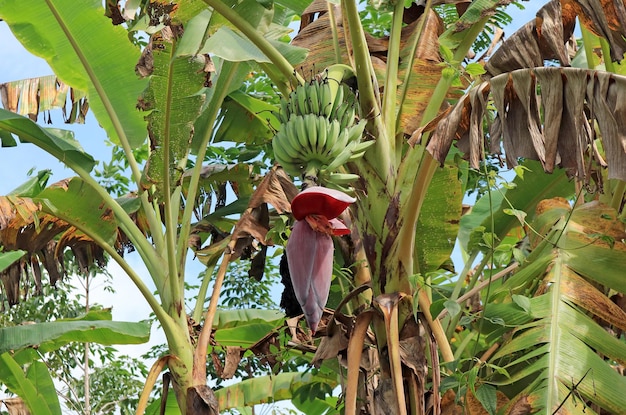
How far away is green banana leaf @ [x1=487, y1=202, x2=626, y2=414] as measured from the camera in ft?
5.70

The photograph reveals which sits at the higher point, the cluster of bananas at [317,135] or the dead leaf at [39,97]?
the dead leaf at [39,97]

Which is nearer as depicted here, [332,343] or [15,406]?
[332,343]

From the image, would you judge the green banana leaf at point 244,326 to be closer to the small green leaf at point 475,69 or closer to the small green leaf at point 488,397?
the small green leaf at point 488,397

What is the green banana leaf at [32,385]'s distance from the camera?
297cm

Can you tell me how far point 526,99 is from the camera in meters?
1.65

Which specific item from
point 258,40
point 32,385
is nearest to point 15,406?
point 32,385

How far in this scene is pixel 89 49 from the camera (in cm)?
260

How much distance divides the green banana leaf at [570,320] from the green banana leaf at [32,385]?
6.16 feet

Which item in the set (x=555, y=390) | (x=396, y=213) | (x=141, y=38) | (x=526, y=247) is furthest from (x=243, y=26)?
(x=141, y=38)

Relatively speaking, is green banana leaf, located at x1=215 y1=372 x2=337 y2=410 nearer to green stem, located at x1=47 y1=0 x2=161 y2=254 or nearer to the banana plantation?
the banana plantation

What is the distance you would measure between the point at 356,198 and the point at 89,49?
1.33 metres

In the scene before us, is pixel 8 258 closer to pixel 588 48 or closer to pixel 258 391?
pixel 258 391

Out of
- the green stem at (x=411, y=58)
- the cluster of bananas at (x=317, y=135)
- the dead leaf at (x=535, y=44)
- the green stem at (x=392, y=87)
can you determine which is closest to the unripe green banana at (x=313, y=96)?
the cluster of bananas at (x=317, y=135)

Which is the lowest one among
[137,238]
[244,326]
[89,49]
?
[244,326]
